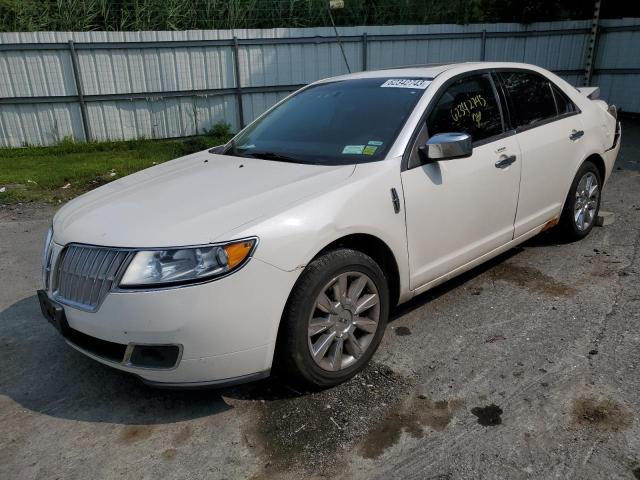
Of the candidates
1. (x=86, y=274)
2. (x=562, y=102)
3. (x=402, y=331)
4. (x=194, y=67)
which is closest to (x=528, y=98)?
(x=562, y=102)

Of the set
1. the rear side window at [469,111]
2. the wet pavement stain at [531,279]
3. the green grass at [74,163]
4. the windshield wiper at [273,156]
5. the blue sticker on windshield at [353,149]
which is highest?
the rear side window at [469,111]

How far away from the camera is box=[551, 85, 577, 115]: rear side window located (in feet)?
15.0

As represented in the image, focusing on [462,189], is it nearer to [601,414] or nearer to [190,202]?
[601,414]

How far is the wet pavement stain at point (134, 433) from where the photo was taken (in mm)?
2662

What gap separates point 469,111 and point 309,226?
66.6 inches


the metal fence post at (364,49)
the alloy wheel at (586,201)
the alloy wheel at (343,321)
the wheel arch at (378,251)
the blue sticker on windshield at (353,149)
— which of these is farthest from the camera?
the metal fence post at (364,49)

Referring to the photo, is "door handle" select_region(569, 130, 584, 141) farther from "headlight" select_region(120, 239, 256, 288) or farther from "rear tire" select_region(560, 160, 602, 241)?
"headlight" select_region(120, 239, 256, 288)

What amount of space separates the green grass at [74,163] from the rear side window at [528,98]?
5753mm

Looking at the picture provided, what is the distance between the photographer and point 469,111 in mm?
3717

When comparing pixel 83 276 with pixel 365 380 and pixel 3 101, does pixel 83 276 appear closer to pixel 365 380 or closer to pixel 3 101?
pixel 365 380

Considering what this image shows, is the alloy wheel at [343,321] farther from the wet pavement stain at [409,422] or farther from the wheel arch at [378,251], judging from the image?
the wet pavement stain at [409,422]

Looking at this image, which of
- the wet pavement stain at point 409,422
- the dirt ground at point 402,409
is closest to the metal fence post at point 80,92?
the dirt ground at point 402,409

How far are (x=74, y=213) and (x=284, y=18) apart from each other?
10.2 m

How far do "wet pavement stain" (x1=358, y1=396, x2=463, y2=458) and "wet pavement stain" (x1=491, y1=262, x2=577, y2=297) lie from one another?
65.5 inches
